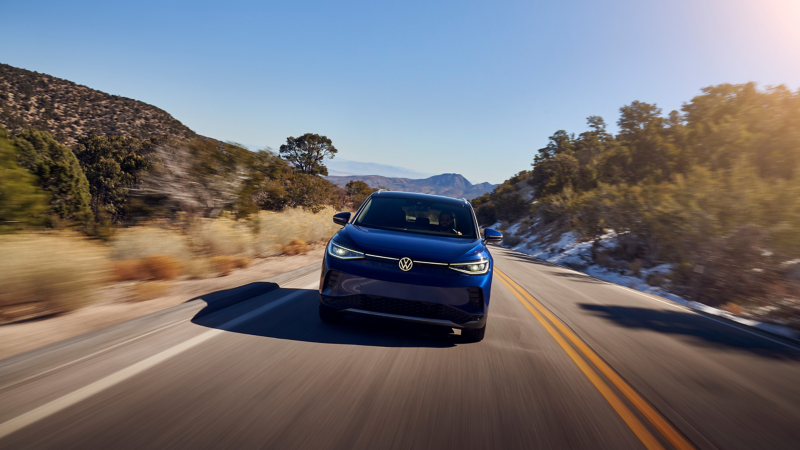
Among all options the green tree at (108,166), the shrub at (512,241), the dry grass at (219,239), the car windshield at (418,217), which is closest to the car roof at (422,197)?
the car windshield at (418,217)

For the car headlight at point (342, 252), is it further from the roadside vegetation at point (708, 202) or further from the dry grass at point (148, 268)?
the roadside vegetation at point (708, 202)

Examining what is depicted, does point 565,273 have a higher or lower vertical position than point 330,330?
higher

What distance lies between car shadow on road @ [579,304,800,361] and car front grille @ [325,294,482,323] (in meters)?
3.72

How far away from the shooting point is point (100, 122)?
4734cm

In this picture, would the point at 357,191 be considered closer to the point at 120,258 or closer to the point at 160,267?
the point at 120,258

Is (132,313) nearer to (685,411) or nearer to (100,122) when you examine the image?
(685,411)

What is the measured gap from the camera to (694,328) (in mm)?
7141

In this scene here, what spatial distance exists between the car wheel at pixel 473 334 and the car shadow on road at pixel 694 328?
3137mm

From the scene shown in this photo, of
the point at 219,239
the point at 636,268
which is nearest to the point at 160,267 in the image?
the point at 219,239

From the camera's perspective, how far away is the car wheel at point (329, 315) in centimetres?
509

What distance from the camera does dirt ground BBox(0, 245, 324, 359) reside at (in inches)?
159

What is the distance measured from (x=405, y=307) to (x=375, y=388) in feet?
3.42

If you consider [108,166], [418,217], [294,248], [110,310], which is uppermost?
[108,166]

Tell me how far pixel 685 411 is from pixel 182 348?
167 inches
